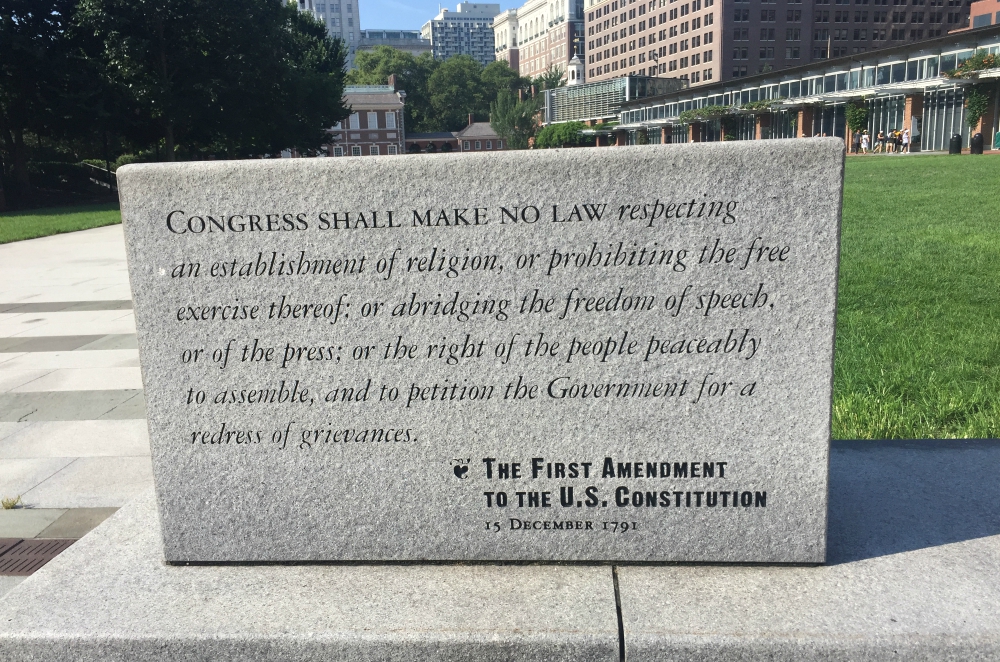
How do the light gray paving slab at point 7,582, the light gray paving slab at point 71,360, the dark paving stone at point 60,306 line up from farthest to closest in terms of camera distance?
the dark paving stone at point 60,306, the light gray paving slab at point 71,360, the light gray paving slab at point 7,582

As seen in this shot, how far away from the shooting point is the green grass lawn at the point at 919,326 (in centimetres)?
459

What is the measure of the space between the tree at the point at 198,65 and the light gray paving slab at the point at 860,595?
3549 cm

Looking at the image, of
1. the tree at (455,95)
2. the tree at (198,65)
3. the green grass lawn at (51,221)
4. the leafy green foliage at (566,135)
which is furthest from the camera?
the tree at (455,95)

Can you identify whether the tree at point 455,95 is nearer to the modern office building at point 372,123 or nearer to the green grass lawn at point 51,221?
the modern office building at point 372,123

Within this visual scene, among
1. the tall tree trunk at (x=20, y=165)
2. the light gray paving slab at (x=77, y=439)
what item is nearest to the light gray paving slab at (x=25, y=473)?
the light gray paving slab at (x=77, y=439)

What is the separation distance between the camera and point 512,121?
126750mm

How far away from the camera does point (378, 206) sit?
2.55 m

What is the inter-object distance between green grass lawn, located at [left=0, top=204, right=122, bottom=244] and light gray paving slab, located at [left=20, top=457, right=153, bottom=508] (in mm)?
17011

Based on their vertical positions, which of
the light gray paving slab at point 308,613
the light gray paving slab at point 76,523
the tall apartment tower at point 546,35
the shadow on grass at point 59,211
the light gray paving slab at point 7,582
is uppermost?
the tall apartment tower at point 546,35

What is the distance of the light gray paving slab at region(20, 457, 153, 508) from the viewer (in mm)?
3834

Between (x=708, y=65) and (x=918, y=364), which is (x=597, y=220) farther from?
(x=708, y=65)

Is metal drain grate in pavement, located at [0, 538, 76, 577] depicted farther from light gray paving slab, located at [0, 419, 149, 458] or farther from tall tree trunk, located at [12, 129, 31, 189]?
tall tree trunk, located at [12, 129, 31, 189]

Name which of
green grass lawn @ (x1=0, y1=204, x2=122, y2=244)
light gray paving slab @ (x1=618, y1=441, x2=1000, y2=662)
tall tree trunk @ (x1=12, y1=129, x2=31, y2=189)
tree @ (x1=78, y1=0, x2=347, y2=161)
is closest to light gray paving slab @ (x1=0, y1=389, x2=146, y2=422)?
light gray paving slab @ (x1=618, y1=441, x2=1000, y2=662)

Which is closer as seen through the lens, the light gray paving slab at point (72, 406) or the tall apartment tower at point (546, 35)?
the light gray paving slab at point (72, 406)
